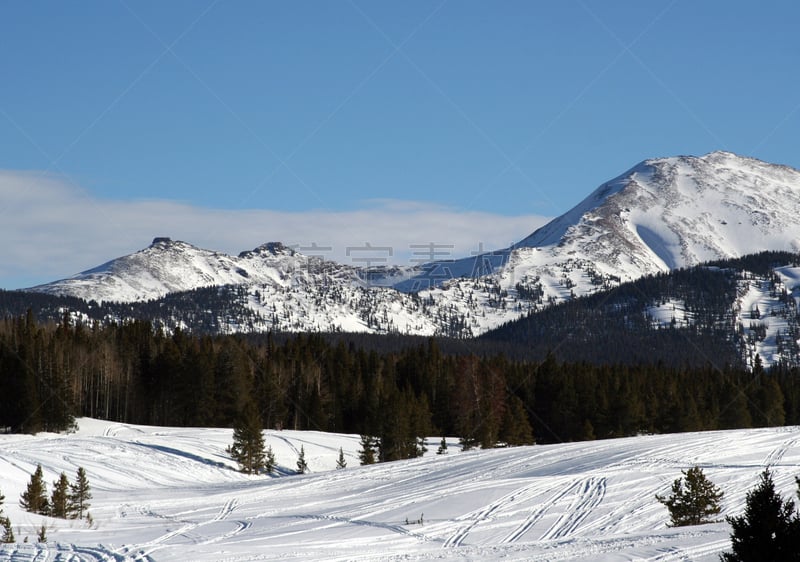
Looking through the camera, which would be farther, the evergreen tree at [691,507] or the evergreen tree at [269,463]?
the evergreen tree at [269,463]

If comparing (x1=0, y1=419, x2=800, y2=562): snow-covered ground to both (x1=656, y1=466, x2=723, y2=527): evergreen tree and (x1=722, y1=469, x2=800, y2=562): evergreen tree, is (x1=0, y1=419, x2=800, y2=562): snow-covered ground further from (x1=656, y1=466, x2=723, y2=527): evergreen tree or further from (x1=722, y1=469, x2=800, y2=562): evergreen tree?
(x1=722, y1=469, x2=800, y2=562): evergreen tree

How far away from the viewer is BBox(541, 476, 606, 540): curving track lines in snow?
95.6ft

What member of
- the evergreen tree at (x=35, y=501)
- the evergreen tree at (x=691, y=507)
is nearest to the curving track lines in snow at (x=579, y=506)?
the evergreen tree at (x=691, y=507)

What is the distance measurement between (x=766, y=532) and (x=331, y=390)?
253 feet

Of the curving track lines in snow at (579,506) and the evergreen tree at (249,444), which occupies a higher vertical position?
the evergreen tree at (249,444)

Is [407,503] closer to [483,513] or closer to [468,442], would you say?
[483,513]

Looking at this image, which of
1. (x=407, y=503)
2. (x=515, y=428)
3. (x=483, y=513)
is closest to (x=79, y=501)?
(x=407, y=503)

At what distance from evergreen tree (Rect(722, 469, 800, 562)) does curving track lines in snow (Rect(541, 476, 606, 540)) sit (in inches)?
516

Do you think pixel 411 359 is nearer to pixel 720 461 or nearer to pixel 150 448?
pixel 150 448

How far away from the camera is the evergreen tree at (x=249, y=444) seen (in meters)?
56.6

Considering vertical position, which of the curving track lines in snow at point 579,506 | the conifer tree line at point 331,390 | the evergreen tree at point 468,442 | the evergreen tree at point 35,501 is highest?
the conifer tree line at point 331,390

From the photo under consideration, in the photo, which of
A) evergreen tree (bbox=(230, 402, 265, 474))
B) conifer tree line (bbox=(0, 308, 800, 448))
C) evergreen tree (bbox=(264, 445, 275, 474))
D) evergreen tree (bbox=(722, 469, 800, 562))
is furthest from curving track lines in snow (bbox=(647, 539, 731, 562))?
conifer tree line (bbox=(0, 308, 800, 448))

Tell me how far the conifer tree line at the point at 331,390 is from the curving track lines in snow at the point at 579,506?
111ft

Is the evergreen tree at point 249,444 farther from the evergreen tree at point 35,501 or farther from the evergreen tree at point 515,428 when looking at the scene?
the evergreen tree at point 35,501
